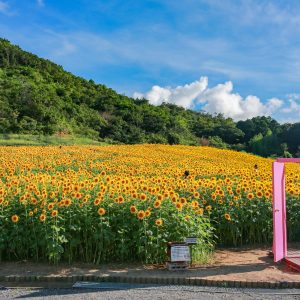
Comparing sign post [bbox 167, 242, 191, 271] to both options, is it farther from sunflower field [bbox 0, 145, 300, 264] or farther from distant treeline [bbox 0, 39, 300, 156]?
distant treeline [bbox 0, 39, 300, 156]

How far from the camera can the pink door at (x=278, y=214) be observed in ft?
21.5

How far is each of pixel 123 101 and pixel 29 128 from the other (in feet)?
53.5

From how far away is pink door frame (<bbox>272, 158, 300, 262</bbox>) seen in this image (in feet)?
21.5

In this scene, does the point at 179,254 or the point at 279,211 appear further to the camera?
the point at 279,211

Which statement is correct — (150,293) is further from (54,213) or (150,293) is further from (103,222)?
(54,213)

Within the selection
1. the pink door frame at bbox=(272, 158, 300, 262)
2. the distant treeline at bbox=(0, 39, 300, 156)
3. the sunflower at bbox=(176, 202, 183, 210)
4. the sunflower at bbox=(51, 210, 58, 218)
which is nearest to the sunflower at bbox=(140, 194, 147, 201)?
the sunflower at bbox=(176, 202, 183, 210)

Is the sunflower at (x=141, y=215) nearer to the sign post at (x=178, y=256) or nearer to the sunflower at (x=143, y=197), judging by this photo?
the sunflower at (x=143, y=197)

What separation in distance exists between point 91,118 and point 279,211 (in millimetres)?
33266

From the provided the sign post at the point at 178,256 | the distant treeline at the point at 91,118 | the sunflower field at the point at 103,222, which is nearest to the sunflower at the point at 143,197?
the sunflower field at the point at 103,222

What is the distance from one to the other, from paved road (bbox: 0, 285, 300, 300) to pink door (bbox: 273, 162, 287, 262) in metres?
1.11

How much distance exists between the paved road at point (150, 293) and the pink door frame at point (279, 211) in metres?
1.11

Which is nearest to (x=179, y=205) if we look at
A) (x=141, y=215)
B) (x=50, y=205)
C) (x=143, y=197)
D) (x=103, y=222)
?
(x=143, y=197)

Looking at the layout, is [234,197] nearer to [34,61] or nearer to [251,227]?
[251,227]

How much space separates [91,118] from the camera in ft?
128
